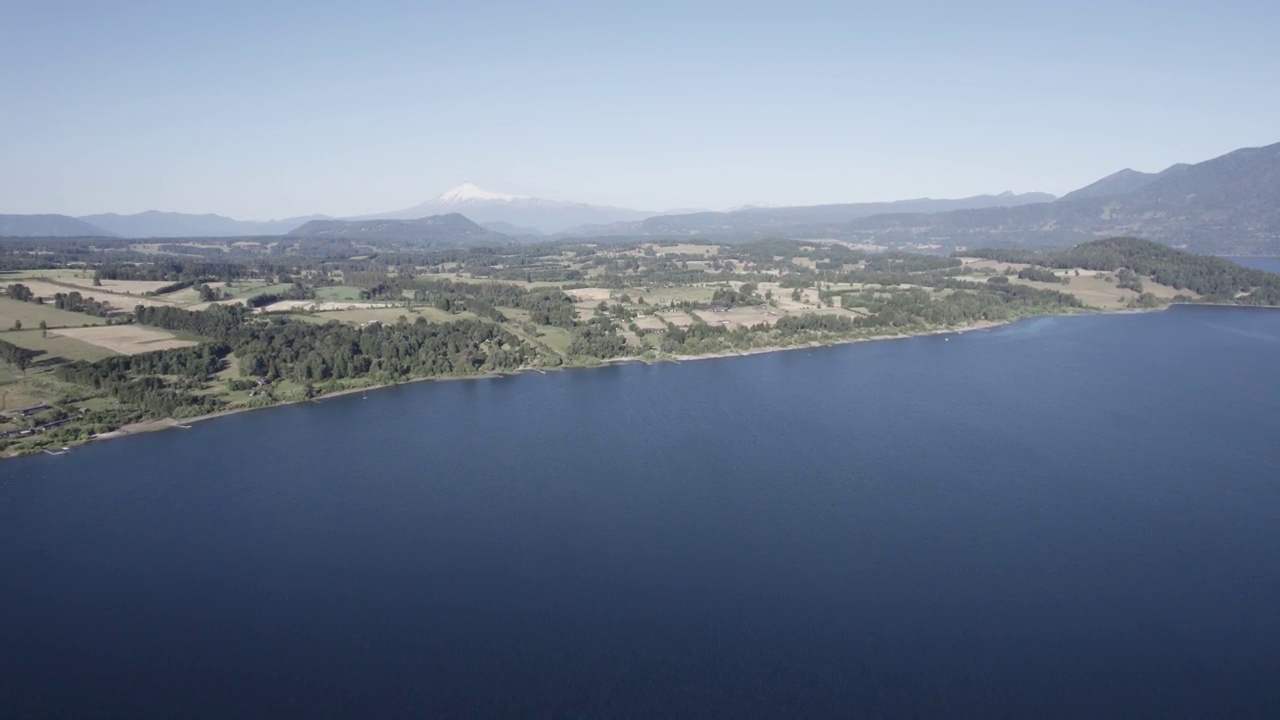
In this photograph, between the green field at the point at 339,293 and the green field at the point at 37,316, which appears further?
the green field at the point at 339,293

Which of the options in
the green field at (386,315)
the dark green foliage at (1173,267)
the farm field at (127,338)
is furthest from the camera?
the dark green foliage at (1173,267)

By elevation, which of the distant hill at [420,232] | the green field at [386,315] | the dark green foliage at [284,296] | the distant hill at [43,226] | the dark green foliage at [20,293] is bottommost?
the green field at [386,315]

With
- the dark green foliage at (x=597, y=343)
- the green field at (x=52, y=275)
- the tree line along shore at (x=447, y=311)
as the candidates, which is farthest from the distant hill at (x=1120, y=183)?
the green field at (x=52, y=275)

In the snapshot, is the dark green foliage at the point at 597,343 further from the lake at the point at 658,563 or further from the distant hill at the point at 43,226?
the distant hill at the point at 43,226

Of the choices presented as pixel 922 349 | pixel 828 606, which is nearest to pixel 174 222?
pixel 922 349

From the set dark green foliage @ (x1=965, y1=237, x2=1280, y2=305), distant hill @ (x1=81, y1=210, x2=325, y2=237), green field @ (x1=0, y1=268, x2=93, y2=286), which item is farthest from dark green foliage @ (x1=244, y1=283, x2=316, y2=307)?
distant hill @ (x1=81, y1=210, x2=325, y2=237)

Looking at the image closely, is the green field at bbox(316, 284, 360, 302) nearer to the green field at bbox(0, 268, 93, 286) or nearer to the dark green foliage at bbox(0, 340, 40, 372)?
the green field at bbox(0, 268, 93, 286)

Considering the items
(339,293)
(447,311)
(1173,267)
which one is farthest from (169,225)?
(1173,267)

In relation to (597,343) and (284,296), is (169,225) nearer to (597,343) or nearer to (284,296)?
(284,296)
